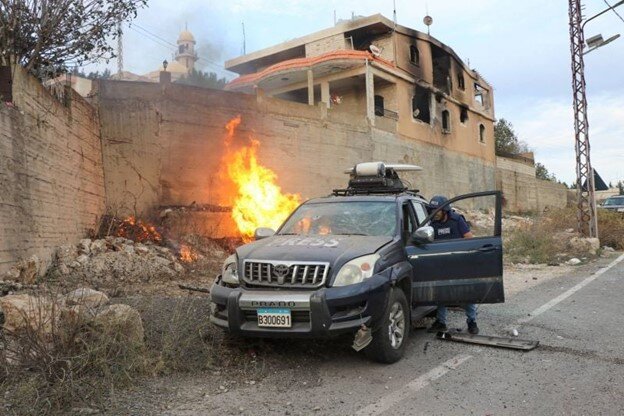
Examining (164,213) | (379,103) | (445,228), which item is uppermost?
(379,103)

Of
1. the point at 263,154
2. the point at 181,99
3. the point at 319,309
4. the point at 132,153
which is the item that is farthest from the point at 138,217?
the point at 319,309

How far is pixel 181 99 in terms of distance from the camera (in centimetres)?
1518

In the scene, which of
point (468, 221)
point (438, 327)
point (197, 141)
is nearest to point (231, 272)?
point (438, 327)

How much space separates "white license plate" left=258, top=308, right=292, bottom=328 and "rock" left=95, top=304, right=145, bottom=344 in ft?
4.15

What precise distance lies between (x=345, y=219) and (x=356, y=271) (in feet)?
4.43

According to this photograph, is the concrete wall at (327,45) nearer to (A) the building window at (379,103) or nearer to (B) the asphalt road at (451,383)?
(A) the building window at (379,103)

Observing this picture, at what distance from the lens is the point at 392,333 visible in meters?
4.89

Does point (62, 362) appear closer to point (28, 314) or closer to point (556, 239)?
point (28, 314)

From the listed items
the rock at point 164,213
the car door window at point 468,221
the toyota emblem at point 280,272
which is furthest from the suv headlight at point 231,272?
the rock at point 164,213

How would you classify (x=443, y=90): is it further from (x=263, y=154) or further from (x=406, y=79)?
(x=263, y=154)

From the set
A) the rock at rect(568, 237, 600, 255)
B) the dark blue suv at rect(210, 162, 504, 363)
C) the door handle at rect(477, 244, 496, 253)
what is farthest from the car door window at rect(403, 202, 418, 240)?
the rock at rect(568, 237, 600, 255)

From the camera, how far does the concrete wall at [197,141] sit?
1393 centimetres

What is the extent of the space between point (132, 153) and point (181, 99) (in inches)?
93.7

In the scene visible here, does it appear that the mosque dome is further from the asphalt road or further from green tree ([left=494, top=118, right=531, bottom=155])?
the asphalt road
